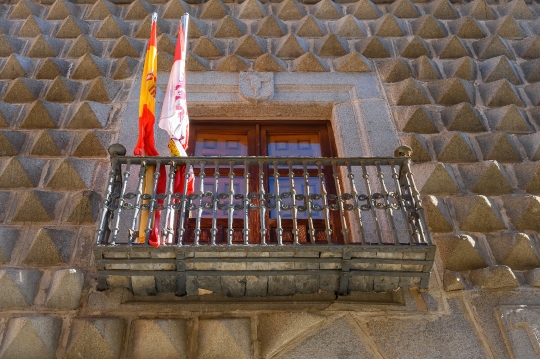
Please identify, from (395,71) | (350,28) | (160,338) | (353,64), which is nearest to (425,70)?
(395,71)

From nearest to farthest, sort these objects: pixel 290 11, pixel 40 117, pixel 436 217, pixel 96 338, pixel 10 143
A: pixel 96 338 < pixel 436 217 < pixel 10 143 < pixel 40 117 < pixel 290 11

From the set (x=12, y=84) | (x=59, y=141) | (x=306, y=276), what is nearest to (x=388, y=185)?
(x=306, y=276)

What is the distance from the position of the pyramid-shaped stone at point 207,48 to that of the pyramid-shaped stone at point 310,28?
103 centimetres

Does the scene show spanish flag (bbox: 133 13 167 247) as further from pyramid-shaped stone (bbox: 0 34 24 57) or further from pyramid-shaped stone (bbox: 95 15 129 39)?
pyramid-shaped stone (bbox: 0 34 24 57)

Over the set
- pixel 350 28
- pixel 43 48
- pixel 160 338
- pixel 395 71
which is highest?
pixel 350 28

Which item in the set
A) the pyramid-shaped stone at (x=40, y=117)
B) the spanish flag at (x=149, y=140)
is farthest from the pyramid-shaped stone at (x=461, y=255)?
A: the pyramid-shaped stone at (x=40, y=117)

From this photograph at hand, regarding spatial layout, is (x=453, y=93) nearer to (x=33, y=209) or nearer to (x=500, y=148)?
(x=500, y=148)

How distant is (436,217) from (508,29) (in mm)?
3471

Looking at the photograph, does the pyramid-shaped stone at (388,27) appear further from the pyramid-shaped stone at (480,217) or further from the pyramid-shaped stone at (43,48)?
the pyramid-shaped stone at (43,48)

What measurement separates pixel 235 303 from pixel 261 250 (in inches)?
19.8

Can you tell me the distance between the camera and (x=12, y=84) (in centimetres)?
598

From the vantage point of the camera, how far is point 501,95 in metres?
5.93

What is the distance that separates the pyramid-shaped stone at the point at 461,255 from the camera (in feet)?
14.4

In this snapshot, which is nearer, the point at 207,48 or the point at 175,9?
the point at 207,48
